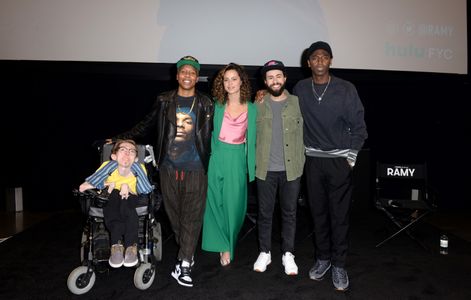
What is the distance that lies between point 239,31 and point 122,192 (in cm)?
257

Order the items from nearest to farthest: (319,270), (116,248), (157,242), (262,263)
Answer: (116,248) → (319,270) → (262,263) → (157,242)

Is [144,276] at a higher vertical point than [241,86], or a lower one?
lower

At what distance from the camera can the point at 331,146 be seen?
8.05 ft

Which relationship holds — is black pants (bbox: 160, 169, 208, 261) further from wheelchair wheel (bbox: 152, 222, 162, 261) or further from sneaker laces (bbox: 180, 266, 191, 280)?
wheelchair wheel (bbox: 152, 222, 162, 261)

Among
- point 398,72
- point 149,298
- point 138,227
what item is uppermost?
point 398,72

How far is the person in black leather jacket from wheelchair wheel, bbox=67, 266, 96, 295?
604mm

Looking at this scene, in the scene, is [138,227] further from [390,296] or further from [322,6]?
[322,6]

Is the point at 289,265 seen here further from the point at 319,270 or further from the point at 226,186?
the point at 226,186

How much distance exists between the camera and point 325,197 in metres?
2.54

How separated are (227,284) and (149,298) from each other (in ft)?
1.89

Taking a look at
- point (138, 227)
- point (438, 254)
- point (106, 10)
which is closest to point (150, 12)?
point (106, 10)

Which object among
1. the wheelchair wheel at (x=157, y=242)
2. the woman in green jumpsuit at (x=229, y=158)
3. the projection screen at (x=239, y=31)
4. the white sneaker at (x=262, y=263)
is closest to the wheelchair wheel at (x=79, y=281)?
the wheelchair wheel at (x=157, y=242)

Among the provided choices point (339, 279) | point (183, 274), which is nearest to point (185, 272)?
point (183, 274)

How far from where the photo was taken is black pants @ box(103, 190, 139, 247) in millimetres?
2316
